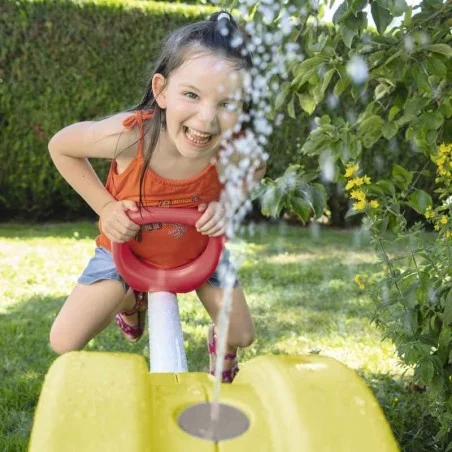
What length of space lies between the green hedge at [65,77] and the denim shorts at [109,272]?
4.47 metres

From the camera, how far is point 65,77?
6766 millimetres

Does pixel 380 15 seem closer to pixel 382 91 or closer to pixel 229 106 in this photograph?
pixel 229 106

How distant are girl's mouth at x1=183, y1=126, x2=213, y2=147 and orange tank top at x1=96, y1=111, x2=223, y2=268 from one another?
0.61 feet

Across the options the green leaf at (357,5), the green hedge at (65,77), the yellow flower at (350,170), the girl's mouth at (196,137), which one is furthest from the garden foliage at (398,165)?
the green hedge at (65,77)

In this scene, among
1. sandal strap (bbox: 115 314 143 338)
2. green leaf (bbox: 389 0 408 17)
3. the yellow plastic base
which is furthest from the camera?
sandal strap (bbox: 115 314 143 338)

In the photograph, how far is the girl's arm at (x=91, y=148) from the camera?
2141 millimetres

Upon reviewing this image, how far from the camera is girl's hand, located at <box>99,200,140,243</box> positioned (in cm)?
202

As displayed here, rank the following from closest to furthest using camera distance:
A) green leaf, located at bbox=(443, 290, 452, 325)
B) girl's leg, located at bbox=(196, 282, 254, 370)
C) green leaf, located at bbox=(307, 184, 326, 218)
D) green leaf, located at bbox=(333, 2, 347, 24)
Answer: green leaf, located at bbox=(333, 2, 347, 24) → green leaf, located at bbox=(443, 290, 452, 325) → green leaf, located at bbox=(307, 184, 326, 218) → girl's leg, located at bbox=(196, 282, 254, 370)

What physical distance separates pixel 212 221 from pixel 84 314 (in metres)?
0.46

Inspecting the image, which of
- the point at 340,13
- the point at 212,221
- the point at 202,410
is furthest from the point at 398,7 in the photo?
the point at 202,410

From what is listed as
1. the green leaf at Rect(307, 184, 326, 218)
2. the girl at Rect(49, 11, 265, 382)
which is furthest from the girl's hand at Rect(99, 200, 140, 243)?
the green leaf at Rect(307, 184, 326, 218)

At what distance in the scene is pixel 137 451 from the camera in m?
1.01

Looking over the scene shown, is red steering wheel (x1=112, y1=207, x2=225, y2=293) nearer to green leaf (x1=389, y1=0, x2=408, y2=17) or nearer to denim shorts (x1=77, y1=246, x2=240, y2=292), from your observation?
denim shorts (x1=77, y1=246, x2=240, y2=292)

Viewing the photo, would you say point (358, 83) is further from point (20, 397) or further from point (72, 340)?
point (20, 397)
